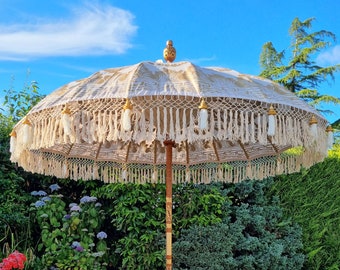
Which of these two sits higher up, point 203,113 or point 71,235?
point 203,113

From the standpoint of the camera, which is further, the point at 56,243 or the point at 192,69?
the point at 56,243

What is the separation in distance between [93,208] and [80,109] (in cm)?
276

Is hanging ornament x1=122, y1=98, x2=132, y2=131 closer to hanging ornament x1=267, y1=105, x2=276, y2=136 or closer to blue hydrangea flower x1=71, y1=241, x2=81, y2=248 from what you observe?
hanging ornament x1=267, y1=105, x2=276, y2=136

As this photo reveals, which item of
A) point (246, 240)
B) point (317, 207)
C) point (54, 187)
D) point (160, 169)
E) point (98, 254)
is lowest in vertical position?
point (98, 254)

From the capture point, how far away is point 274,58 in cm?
1576

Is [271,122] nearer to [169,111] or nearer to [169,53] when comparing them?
[169,111]

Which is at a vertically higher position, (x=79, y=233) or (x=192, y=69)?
(x=192, y=69)

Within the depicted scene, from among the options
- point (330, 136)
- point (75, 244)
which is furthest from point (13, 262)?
point (330, 136)

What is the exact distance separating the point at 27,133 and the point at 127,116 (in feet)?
2.34

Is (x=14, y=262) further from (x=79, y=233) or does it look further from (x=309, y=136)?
(x=309, y=136)

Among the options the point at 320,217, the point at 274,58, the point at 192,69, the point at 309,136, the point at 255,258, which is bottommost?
the point at 255,258

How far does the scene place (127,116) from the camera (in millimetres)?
2209

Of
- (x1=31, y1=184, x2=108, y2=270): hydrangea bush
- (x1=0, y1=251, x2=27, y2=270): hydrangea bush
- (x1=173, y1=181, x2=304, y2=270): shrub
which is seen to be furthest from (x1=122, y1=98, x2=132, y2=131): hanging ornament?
(x1=173, y1=181, x2=304, y2=270): shrub

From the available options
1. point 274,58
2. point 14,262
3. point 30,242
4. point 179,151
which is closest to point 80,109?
point 179,151
